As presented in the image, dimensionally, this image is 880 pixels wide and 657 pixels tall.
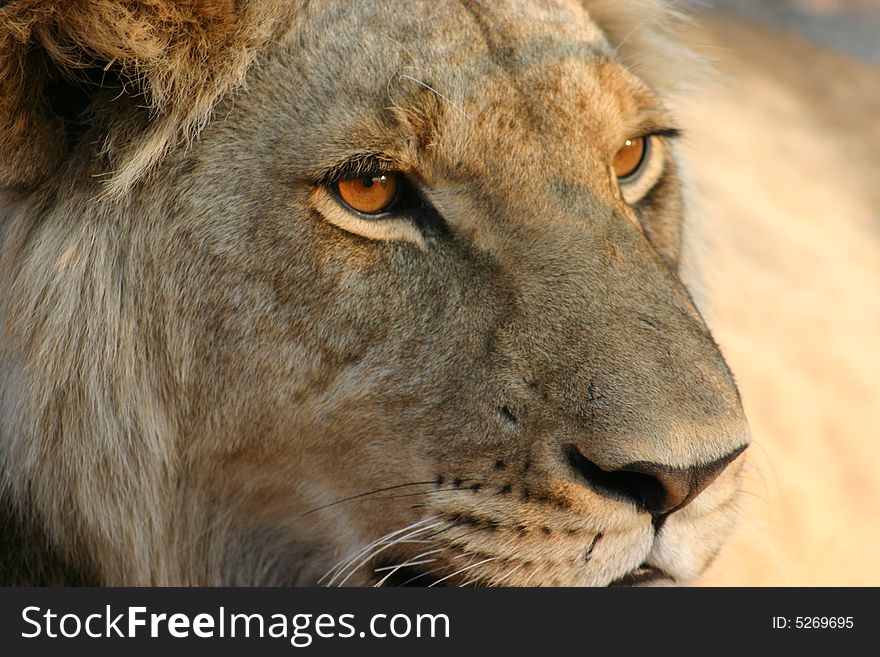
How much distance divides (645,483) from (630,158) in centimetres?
94

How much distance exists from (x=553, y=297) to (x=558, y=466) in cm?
35

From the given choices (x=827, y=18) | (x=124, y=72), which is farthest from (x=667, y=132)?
(x=827, y=18)

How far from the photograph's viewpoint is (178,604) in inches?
98.4

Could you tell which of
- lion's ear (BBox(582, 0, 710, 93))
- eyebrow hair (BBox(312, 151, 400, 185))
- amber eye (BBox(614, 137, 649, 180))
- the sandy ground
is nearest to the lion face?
eyebrow hair (BBox(312, 151, 400, 185))

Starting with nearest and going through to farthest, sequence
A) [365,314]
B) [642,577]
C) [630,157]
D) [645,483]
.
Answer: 1. [645,483]
2. [642,577]
3. [365,314]
4. [630,157]

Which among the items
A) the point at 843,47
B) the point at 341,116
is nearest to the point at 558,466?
the point at 341,116

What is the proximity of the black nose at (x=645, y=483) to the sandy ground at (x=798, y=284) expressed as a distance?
2.70ft

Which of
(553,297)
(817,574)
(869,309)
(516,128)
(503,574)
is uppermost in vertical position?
(516,128)

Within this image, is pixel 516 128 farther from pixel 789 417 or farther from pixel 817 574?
pixel 789 417

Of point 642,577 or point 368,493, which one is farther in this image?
point 368,493

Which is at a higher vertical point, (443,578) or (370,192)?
(370,192)

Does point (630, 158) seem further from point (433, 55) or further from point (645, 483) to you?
point (645, 483)

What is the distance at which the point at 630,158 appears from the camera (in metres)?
2.73

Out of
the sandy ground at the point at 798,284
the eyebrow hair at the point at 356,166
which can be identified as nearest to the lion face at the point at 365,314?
the eyebrow hair at the point at 356,166
